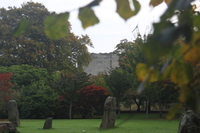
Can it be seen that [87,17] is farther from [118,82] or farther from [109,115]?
[118,82]

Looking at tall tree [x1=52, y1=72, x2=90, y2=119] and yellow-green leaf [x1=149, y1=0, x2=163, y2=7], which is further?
tall tree [x1=52, y1=72, x2=90, y2=119]

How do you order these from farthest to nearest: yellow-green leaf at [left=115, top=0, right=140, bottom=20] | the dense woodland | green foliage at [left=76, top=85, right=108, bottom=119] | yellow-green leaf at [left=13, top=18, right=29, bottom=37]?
green foliage at [left=76, top=85, right=108, bottom=119]
the dense woodland
yellow-green leaf at [left=115, top=0, right=140, bottom=20]
yellow-green leaf at [left=13, top=18, right=29, bottom=37]

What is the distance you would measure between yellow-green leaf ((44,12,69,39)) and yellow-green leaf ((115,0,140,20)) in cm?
23

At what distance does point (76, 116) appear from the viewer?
25688 mm

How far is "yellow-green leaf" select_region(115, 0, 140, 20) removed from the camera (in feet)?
3.44

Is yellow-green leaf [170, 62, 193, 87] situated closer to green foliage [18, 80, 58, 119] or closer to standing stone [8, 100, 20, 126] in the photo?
standing stone [8, 100, 20, 126]

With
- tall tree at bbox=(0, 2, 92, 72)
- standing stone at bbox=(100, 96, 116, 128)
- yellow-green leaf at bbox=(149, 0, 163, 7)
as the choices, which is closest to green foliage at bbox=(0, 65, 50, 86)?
tall tree at bbox=(0, 2, 92, 72)

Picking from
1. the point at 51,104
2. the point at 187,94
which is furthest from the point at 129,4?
the point at 51,104

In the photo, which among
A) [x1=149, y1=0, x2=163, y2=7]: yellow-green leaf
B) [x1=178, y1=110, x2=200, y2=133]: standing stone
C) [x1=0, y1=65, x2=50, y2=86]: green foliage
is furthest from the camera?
[x1=0, y1=65, x2=50, y2=86]: green foliage

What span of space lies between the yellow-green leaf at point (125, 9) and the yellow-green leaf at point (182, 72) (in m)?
0.31

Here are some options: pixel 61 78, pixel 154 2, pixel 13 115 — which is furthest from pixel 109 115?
pixel 61 78

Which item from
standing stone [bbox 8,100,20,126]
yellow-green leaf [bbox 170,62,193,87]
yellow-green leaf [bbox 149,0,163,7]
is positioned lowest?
Result: standing stone [bbox 8,100,20,126]

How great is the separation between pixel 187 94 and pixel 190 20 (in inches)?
6.6

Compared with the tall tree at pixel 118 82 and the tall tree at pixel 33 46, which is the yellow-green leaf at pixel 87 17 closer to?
the tall tree at pixel 118 82
